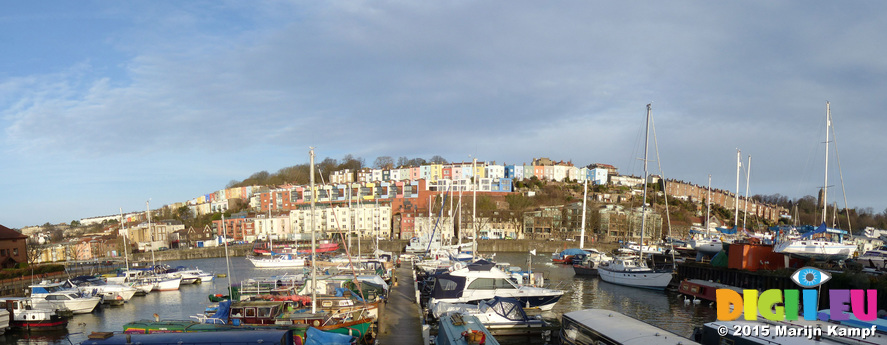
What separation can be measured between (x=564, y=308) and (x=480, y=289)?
6533mm

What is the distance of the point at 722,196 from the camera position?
142 metres

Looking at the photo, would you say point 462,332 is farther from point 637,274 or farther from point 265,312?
point 637,274

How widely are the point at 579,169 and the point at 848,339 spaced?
14018 centimetres

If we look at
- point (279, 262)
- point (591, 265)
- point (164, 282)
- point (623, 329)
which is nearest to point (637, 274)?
point (591, 265)

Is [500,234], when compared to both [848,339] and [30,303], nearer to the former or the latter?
[30,303]

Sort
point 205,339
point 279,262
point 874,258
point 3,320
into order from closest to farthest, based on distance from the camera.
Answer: point 205,339
point 3,320
point 874,258
point 279,262

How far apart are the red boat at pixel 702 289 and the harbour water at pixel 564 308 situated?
2.03ft

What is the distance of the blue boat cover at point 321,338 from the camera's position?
13.5m

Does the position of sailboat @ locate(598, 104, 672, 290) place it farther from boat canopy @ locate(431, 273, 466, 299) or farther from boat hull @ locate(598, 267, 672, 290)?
boat canopy @ locate(431, 273, 466, 299)

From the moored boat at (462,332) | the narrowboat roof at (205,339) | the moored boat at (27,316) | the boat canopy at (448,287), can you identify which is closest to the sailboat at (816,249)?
the boat canopy at (448,287)

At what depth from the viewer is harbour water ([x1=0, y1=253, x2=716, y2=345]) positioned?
24219 millimetres

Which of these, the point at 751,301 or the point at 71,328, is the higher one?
the point at 751,301

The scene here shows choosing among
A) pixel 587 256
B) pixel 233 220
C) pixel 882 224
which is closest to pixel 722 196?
pixel 882 224

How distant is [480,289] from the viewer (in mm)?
23297
